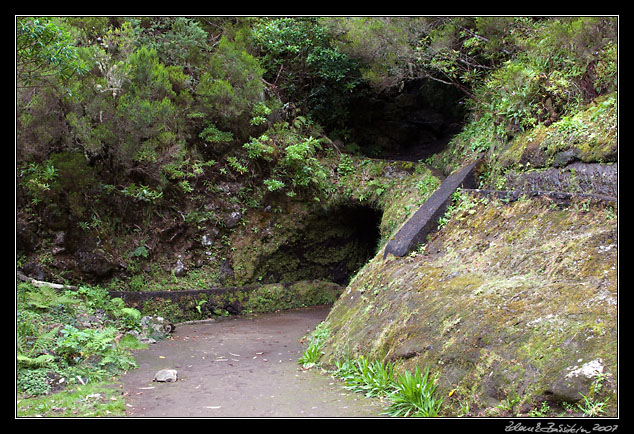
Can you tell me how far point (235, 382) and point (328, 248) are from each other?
26.7 feet

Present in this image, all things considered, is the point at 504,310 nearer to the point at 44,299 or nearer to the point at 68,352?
the point at 68,352

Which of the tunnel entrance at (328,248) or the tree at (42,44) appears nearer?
the tree at (42,44)

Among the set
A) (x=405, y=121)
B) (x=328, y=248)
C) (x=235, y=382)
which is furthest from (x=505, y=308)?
(x=405, y=121)

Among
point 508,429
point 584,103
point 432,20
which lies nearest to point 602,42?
point 584,103

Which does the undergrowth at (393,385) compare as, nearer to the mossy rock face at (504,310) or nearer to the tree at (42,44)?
the mossy rock face at (504,310)

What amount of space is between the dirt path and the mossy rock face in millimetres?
762

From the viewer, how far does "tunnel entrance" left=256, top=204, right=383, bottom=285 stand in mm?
12656

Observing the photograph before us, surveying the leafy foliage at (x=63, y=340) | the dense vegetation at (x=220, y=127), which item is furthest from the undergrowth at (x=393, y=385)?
the dense vegetation at (x=220, y=127)

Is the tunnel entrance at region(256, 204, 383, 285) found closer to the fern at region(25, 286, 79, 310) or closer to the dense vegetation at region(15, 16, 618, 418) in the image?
the dense vegetation at region(15, 16, 618, 418)

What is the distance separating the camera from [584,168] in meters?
6.07

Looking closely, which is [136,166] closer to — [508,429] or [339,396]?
[339,396]

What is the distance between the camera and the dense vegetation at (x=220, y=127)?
26.9ft

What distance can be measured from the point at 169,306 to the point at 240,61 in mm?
6385

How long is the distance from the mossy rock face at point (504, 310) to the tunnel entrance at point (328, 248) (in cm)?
559
